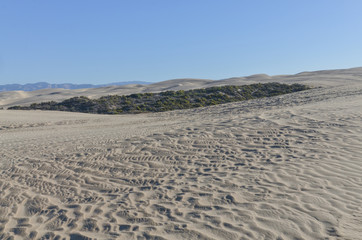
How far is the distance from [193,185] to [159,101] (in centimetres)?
2333

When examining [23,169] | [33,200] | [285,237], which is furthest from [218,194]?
[23,169]

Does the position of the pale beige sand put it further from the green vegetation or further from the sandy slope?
the sandy slope

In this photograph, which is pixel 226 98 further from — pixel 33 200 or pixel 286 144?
pixel 33 200

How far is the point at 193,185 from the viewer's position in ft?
18.0

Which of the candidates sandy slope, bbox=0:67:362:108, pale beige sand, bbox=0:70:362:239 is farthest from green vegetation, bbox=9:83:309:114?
pale beige sand, bbox=0:70:362:239

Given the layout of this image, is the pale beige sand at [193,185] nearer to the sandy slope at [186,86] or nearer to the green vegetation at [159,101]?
the green vegetation at [159,101]

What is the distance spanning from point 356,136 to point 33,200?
739 cm

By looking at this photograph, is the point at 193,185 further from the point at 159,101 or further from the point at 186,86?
the point at 186,86

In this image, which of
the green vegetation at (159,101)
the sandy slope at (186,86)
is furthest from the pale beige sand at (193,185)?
the sandy slope at (186,86)

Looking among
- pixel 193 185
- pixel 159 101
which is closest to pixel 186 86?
pixel 159 101

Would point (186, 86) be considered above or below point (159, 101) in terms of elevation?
above

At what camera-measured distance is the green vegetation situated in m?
26.2

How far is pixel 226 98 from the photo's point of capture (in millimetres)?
30406

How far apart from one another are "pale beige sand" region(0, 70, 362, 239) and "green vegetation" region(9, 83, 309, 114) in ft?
55.1
